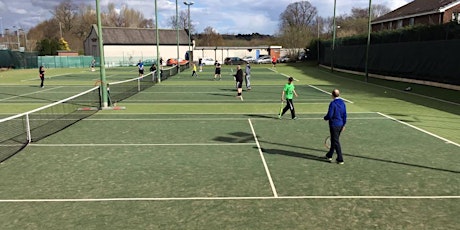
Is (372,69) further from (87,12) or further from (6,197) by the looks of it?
(87,12)

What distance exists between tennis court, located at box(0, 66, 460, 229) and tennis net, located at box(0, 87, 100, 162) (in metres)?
0.51

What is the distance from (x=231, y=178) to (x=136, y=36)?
268ft

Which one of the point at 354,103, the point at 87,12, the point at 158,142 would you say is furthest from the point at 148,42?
the point at 158,142

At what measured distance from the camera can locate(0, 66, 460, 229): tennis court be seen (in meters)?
5.87

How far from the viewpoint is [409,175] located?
793 centimetres

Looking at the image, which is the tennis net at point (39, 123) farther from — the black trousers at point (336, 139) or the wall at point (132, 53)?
the wall at point (132, 53)

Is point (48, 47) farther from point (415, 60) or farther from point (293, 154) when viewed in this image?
point (293, 154)

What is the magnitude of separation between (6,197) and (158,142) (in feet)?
15.3

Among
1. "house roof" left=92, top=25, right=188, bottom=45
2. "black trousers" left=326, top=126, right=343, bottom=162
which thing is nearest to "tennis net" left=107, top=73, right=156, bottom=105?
"black trousers" left=326, top=126, right=343, bottom=162

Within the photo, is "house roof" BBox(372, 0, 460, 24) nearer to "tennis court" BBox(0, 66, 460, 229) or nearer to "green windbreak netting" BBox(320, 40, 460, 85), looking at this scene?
"green windbreak netting" BBox(320, 40, 460, 85)

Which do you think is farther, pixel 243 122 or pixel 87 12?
pixel 87 12

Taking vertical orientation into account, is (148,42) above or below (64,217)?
above

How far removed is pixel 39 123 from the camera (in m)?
13.9

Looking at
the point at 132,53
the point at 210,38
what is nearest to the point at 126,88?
the point at 132,53
